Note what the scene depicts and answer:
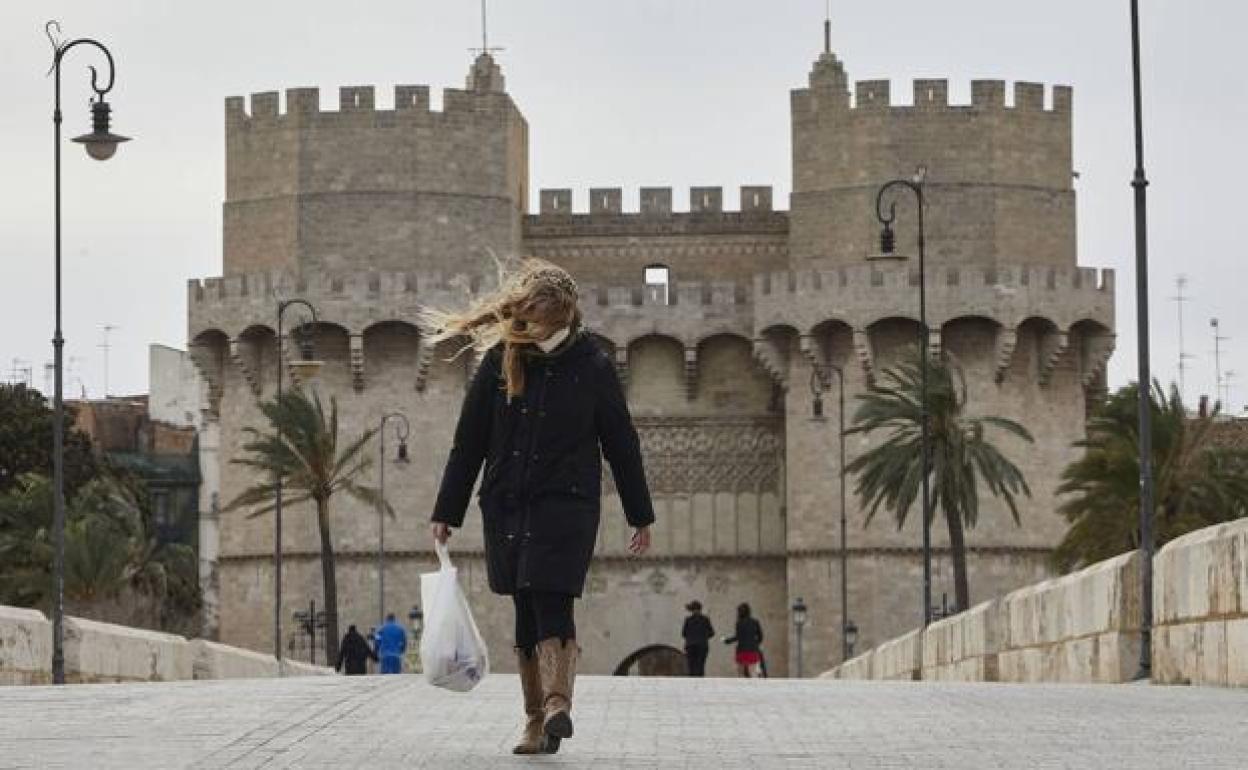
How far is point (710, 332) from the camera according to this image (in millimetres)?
70562

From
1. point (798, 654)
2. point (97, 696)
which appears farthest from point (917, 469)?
point (97, 696)

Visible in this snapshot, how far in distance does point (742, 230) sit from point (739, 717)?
60.5 m

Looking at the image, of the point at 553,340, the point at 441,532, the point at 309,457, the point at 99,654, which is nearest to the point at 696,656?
the point at 309,457

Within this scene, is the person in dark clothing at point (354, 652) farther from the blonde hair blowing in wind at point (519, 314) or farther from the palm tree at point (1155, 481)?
the blonde hair blowing in wind at point (519, 314)

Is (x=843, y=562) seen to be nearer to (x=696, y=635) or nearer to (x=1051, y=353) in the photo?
(x=1051, y=353)

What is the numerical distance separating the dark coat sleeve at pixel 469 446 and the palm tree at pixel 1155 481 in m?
37.7

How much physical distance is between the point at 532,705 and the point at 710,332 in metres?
58.9

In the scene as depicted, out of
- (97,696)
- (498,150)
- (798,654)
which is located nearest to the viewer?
(97,696)

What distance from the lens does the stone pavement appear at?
36.5 ft

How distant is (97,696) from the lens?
15.8 metres

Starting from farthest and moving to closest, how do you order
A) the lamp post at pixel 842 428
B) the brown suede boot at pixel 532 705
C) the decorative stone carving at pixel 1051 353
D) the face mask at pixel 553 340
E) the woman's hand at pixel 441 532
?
1. the decorative stone carving at pixel 1051 353
2. the lamp post at pixel 842 428
3. the woman's hand at pixel 441 532
4. the face mask at pixel 553 340
5. the brown suede boot at pixel 532 705

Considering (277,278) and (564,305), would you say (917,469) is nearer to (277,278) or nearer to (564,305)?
(277,278)

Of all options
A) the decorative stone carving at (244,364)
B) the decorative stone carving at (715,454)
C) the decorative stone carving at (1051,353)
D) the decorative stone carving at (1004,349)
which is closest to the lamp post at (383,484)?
the decorative stone carving at (244,364)

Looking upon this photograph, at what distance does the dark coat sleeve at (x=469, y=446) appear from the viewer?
12031 millimetres
